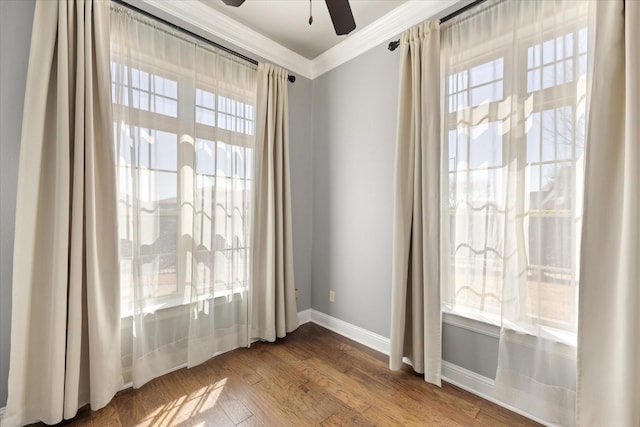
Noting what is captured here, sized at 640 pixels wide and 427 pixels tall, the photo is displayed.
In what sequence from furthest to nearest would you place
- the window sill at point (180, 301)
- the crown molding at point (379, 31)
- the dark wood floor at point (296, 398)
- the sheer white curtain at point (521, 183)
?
1. the crown molding at point (379, 31)
2. the window sill at point (180, 301)
3. the dark wood floor at point (296, 398)
4. the sheer white curtain at point (521, 183)

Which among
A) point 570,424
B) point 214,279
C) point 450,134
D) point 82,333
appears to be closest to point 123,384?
point 82,333

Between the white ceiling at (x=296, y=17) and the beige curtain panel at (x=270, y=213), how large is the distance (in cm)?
31

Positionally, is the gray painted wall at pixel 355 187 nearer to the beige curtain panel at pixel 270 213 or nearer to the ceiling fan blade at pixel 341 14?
the beige curtain panel at pixel 270 213

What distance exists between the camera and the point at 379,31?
7.93 feet

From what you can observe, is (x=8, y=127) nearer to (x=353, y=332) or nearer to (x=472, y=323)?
(x=353, y=332)

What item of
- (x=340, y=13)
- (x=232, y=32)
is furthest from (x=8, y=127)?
(x=340, y=13)

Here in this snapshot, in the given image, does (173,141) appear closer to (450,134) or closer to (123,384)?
(123,384)

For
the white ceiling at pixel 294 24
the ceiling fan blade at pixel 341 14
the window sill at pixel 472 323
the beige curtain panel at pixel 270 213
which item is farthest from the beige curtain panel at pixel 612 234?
the beige curtain panel at pixel 270 213

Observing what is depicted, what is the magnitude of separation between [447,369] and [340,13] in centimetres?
237

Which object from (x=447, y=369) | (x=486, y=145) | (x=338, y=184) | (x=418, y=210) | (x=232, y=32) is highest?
(x=232, y=32)

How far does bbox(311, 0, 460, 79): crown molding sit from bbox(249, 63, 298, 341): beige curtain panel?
516mm

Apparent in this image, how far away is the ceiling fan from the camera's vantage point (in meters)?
1.31

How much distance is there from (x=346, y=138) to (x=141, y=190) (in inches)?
71.7

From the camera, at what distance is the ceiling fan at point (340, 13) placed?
1310 millimetres
